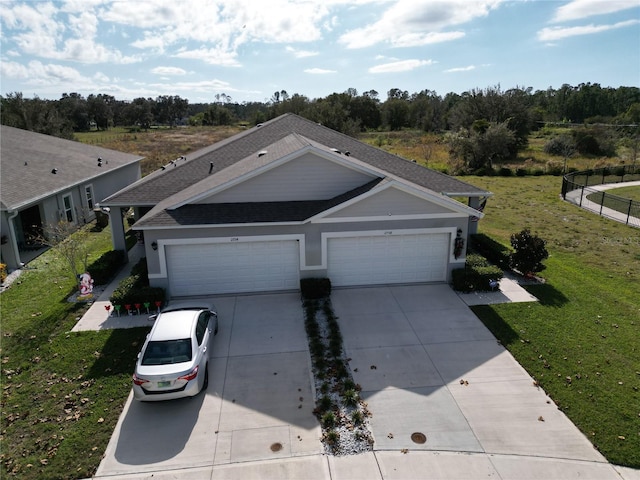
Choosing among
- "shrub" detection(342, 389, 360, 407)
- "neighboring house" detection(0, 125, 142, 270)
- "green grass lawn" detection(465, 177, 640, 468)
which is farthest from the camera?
"neighboring house" detection(0, 125, 142, 270)

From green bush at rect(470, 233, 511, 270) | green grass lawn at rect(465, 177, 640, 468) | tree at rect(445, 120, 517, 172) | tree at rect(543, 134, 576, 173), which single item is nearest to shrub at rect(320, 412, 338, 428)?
green grass lawn at rect(465, 177, 640, 468)

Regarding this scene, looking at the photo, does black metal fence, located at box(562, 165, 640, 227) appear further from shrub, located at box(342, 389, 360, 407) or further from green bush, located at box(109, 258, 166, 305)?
green bush, located at box(109, 258, 166, 305)

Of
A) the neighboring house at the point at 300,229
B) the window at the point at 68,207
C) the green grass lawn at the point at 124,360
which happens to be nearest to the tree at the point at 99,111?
the window at the point at 68,207

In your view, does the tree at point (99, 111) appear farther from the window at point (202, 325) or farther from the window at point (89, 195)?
the window at point (202, 325)

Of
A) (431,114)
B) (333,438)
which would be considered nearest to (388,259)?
(333,438)

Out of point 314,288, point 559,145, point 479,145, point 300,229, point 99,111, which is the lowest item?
point 314,288

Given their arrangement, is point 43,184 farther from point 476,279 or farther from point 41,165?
point 476,279

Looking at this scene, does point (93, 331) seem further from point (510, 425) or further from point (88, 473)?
point (510, 425)
